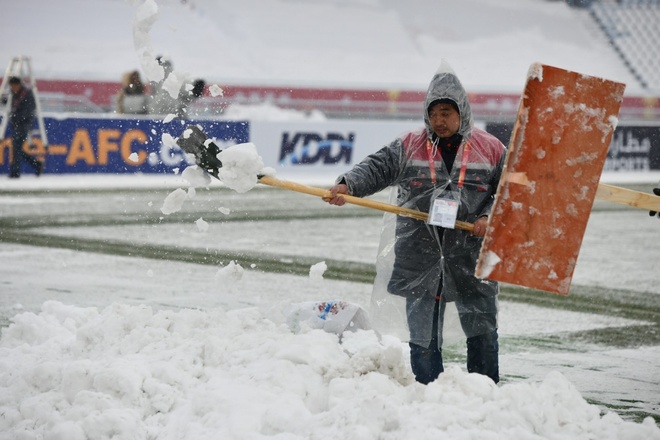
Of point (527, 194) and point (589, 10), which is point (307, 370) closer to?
point (527, 194)

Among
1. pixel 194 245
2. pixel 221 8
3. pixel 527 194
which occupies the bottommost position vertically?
pixel 194 245

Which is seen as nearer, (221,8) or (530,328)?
(530,328)

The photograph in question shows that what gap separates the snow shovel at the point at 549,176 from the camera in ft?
16.1

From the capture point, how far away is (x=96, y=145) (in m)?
18.7

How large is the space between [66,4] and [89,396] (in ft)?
96.2

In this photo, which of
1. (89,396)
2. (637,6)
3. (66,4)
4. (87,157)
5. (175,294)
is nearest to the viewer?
(89,396)

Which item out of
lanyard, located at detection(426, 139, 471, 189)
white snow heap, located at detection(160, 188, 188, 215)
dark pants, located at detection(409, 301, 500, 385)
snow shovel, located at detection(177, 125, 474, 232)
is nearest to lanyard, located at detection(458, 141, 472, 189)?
lanyard, located at detection(426, 139, 471, 189)

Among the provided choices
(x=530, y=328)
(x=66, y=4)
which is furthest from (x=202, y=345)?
(x=66, y=4)

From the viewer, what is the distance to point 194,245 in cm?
1126

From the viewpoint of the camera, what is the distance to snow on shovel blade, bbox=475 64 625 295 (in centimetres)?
490

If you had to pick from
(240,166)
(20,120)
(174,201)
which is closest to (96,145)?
(20,120)

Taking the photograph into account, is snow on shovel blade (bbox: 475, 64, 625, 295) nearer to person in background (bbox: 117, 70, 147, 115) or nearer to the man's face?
the man's face

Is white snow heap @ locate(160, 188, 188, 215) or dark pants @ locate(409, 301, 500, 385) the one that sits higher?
white snow heap @ locate(160, 188, 188, 215)

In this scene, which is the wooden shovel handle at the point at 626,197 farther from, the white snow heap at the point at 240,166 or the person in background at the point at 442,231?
the white snow heap at the point at 240,166
